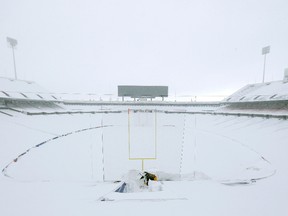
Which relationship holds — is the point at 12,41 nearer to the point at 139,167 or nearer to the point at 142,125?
the point at 142,125

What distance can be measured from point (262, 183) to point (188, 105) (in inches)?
1118

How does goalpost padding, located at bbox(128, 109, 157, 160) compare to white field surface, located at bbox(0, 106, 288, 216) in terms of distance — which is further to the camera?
goalpost padding, located at bbox(128, 109, 157, 160)

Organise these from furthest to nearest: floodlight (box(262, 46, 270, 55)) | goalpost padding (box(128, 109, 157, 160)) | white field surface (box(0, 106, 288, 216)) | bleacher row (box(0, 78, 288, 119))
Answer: floodlight (box(262, 46, 270, 55)) < bleacher row (box(0, 78, 288, 119)) < goalpost padding (box(128, 109, 157, 160)) < white field surface (box(0, 106, 288, 216))

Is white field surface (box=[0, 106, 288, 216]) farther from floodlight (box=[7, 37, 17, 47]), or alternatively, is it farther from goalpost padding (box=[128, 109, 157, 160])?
floodlight (box=[7, 37, 17, 47])

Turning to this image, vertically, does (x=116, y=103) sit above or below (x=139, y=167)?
above

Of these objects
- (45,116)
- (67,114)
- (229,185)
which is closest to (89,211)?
(229,185)

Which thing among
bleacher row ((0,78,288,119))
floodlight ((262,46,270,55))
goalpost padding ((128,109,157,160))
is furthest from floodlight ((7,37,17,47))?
floodlight ((262,46,270,55))

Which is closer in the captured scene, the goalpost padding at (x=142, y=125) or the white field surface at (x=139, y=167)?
the white field surface at (x=139, y=167)

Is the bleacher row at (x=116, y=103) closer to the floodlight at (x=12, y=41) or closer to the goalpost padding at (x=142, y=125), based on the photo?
the goalpost padding at (x=142, y=125)

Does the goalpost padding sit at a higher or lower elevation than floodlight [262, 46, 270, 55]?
lower

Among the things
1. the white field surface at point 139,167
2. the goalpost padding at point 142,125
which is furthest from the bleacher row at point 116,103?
the white field surface at point 139,167

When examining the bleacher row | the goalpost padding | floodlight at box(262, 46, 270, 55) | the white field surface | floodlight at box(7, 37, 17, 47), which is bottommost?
the goalpost padding

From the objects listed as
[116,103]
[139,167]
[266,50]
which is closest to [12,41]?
[116,103]

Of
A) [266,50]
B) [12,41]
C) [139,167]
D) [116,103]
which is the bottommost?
[139,167]
